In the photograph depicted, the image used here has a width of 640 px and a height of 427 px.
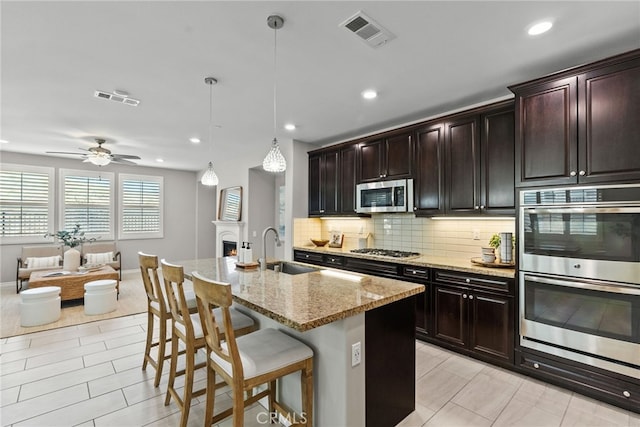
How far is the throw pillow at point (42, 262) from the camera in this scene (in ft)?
18.1

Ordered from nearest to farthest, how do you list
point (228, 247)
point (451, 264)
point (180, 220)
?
→ point (451, 264) < point (228, 247) < point (180, 220)

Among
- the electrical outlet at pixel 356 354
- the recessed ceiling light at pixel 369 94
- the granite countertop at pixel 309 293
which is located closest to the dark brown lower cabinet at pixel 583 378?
the granite countertop at pixel 309 293

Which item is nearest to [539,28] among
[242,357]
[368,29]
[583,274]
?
[368,29]

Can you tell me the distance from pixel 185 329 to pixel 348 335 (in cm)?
114

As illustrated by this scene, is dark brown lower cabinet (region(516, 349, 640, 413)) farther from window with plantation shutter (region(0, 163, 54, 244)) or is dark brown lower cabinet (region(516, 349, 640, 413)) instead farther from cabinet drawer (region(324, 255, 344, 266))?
window with plantation shutter (region(0, 163, 54, 244))

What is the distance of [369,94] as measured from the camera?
3.15 m

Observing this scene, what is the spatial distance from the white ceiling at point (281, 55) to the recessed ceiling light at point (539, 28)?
50mm

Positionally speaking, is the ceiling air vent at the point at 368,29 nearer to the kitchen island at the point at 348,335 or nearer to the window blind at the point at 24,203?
the kitchen island at the point at 348,335

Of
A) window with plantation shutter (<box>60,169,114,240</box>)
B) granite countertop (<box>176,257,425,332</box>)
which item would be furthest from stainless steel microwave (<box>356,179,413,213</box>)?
window with plantation shutter (<box>60,169,114,240</box>)

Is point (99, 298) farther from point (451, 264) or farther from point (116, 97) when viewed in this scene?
point (451, 264)

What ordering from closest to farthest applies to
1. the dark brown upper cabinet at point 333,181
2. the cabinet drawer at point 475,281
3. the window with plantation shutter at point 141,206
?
the cabinet drawer at point 475,281 → the dark brown upper cabinet at point 333,181 → the window with plantation shutter at point 141,206

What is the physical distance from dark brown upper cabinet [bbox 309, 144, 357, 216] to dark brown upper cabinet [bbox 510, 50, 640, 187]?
2.24m

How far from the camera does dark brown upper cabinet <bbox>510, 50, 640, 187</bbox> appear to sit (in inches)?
83.0

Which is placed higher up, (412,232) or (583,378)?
(412,232)
